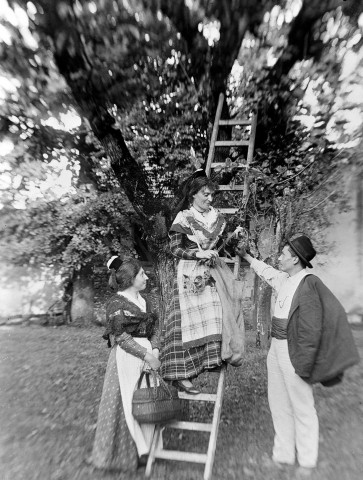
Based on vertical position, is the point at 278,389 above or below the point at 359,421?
above

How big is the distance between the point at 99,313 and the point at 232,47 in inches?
242

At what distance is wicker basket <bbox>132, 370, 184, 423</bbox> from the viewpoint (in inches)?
119

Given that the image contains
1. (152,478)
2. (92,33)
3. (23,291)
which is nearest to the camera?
(152,478)

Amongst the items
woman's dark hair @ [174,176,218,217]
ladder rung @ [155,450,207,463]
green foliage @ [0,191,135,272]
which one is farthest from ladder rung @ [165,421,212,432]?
green foliage @ [0,191,135,272]

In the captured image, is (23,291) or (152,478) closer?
(152,478)

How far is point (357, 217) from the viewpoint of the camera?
7.89 meters

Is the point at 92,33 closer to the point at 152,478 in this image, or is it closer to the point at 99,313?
the point at 152,478

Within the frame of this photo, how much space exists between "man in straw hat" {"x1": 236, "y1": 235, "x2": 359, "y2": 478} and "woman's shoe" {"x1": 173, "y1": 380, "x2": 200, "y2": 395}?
1.85 ft

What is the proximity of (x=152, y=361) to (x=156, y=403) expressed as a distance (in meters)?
0.29

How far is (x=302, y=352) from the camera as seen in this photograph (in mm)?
2898

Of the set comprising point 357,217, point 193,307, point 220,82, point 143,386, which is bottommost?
point 143,386

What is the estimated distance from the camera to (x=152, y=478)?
9.75 ft

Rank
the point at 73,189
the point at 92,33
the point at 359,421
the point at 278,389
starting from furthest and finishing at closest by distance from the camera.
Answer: the point at 73,189, the point at 92,33, the point at 359,421, the point at 278,389

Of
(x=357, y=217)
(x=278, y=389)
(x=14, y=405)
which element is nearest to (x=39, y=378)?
(x=14, y=405)
